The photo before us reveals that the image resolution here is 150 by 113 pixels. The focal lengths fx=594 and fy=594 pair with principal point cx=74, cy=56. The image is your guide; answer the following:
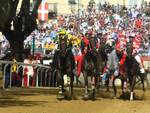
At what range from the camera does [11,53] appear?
3127 centimetres

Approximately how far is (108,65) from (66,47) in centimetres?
432

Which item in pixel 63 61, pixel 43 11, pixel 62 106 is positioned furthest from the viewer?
pixel 43 11

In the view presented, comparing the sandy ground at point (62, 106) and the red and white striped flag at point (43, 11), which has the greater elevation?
the red and white striped flag at point (43, 11)

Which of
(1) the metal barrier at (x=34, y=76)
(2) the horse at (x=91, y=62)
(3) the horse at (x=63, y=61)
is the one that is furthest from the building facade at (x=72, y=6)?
(3) the horse at (x=63, y=61)

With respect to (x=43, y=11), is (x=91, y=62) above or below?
below

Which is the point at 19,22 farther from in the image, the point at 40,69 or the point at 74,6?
the point at 74,6

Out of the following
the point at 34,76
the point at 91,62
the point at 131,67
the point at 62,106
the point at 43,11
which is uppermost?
the point at 43,11

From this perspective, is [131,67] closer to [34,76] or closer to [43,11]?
[34,76]

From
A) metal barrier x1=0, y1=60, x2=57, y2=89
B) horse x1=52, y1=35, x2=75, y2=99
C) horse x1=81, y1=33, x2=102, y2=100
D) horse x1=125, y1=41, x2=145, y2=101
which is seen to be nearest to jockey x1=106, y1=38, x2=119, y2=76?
horse x1=125, y1=41, x2=145, y2=101

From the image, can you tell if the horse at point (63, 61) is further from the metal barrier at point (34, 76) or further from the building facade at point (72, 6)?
the building facade at point (72, 6)

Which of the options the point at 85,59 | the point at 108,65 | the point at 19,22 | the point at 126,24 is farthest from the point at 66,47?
the point at 126,24

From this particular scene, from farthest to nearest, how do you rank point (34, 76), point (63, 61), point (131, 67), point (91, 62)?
point (34, 76) < point (131, 67) < point (91, 62) < point (63, 61)

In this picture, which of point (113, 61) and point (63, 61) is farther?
point (113, 61)

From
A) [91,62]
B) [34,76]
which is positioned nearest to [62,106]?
[91,62]
